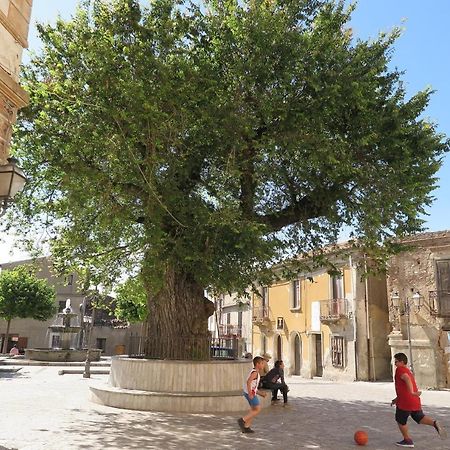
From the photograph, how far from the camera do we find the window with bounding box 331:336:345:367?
2624cm

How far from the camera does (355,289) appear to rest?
85.1 ft

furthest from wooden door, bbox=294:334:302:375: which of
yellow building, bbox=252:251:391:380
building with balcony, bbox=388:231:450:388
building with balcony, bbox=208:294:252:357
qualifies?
building with balcony, bbox=388:231:450:388

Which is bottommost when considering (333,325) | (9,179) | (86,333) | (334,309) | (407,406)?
(407,406)

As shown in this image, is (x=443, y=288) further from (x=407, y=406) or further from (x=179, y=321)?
(x=407, y=406)

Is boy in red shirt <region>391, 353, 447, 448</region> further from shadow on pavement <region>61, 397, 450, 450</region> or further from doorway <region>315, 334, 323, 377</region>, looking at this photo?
doorway <region>315, 334, 323, 377</region>

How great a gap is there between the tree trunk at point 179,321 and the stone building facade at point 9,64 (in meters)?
6.43

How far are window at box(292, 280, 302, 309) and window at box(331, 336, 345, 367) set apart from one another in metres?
4.11

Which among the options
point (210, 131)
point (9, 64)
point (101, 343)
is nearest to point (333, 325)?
point (210, 131)

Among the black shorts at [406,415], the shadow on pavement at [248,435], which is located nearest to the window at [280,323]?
the shadow on pavement at [248,435]

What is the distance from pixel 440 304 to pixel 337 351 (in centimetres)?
700

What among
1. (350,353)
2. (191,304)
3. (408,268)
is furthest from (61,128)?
(350,353)

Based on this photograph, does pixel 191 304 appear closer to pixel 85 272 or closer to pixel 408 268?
pixel 85 272

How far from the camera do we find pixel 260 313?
34.4 meters

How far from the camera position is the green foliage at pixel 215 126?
33.3 feet
